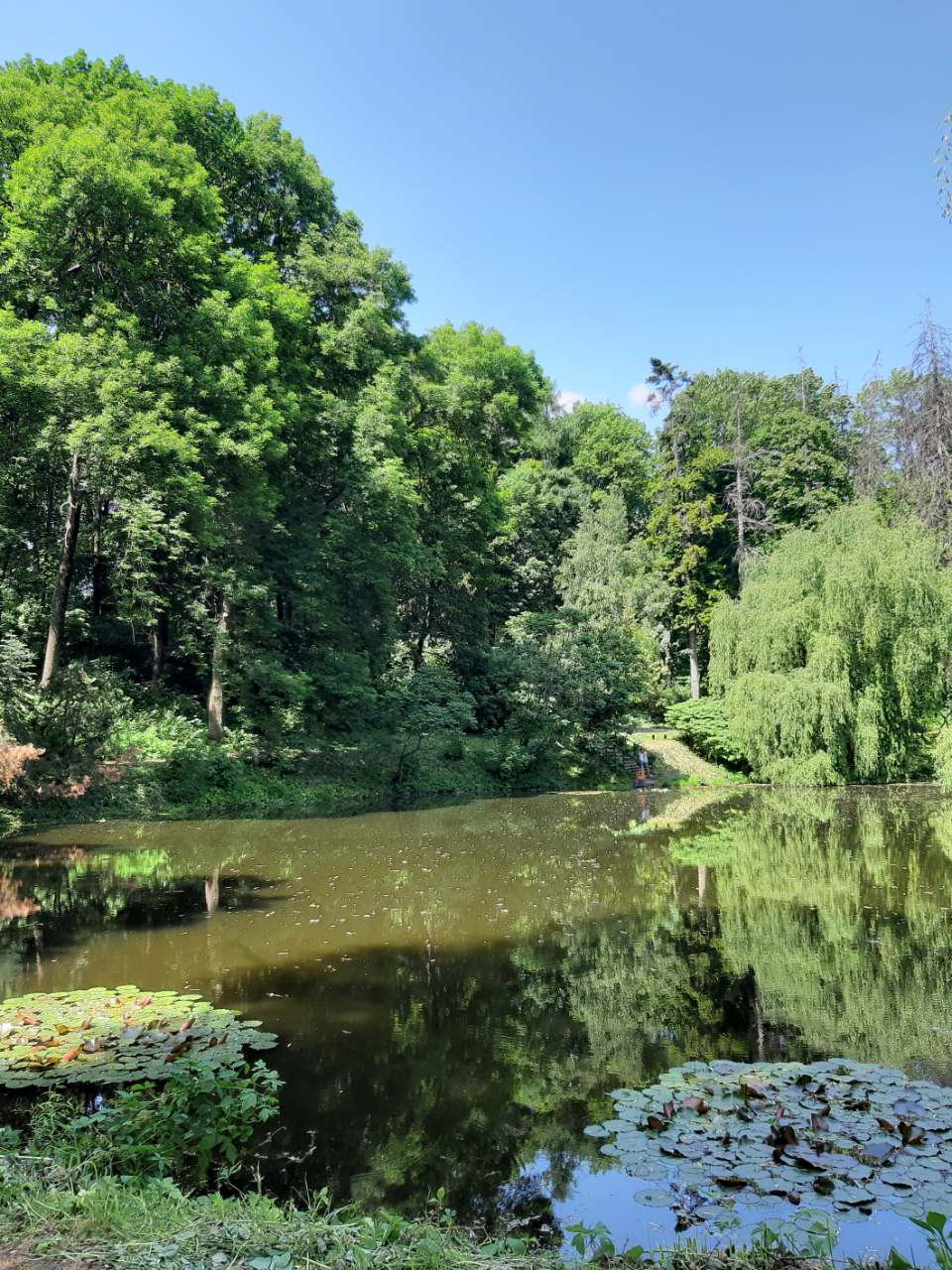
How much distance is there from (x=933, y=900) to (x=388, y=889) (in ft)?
22.1

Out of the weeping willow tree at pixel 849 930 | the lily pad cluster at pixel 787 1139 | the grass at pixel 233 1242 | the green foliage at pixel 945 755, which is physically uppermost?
the green foliage at pixel 945 755

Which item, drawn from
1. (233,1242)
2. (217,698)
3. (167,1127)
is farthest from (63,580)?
(233,1242)

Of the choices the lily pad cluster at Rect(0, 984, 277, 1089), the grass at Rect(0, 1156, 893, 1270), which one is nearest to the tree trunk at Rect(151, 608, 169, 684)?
the lily pad cluster at Rect(0, 984, 277, 1089)

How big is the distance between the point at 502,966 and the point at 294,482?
1711cm

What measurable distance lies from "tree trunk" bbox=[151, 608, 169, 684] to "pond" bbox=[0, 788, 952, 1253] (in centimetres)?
732

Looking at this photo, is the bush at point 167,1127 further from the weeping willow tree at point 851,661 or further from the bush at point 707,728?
the bush at point 707,728

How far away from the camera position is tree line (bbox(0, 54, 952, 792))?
16125 millimetres

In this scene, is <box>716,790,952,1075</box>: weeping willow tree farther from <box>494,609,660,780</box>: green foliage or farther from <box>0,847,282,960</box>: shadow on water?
<box>494,609,660,780</box>: green foliage

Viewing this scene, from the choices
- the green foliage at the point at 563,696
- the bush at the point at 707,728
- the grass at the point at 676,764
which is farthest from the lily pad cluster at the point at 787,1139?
the bush at the point at 707,728

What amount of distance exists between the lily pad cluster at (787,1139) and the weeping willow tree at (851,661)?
17.2 m

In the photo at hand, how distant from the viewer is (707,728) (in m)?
26.7

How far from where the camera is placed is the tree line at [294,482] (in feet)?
52.9

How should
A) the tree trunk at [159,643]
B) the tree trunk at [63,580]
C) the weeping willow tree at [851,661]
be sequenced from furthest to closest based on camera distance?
the tree trunk at [159,643], the weeping willow tree at [851,661], the tree trunk at [63,580]

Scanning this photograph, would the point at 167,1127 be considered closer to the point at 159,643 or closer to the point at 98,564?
the point at 159,643
